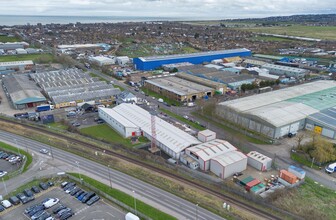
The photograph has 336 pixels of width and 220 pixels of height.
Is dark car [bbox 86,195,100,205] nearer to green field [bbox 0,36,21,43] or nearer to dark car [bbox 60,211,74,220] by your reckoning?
dark car [bbox 60,211,74,220]

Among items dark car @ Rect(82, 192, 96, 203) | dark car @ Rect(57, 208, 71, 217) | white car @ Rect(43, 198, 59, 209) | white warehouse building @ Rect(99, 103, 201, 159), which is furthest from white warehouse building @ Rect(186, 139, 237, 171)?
white car @ Rect(43, 198, 59, 209)

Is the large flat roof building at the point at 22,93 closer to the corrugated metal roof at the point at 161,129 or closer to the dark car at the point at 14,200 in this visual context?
the corrugated metal roof at the point at 161,129

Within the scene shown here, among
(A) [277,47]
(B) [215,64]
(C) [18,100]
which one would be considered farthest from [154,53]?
(C) [18,100]

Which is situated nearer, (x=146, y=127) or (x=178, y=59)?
(x=146, y=127)

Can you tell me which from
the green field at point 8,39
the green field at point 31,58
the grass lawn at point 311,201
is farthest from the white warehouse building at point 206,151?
the green field at point 8,39

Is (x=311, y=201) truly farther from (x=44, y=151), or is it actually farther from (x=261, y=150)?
(x=44, y=151)

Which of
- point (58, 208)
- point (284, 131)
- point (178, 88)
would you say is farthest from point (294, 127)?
point (58, 208)

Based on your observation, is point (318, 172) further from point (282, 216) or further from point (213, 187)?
point (213, 187)
